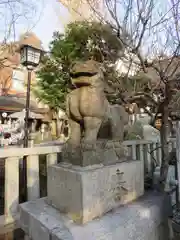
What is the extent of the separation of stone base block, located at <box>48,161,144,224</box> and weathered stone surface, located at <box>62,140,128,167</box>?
0.20ft

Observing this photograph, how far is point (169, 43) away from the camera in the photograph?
115 inches

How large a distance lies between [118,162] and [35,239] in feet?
3.40

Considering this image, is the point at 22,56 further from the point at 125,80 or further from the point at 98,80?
the point at 98,80

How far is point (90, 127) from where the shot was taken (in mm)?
1746

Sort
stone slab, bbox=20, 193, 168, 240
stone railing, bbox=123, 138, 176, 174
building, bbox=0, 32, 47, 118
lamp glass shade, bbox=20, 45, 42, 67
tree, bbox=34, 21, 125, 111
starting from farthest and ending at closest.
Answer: tree, bbox=34, 21, 125, 111 < building, bbox=0, 32, 47, 118 < lamp glass shade, bbox=20, 45, 42, 67 < stone railing, bbox=123, 138, 176, 174 < stone slab, bbox=20, 193, 168, 240

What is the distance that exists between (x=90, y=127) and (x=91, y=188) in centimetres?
54

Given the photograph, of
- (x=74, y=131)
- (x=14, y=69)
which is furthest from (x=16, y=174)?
(x=14, y=69)

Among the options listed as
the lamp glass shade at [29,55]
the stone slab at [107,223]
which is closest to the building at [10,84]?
the lamp glass shade at [29,55]

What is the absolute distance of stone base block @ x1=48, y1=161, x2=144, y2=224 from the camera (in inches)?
60.7

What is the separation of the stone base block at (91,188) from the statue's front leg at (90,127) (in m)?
0.26

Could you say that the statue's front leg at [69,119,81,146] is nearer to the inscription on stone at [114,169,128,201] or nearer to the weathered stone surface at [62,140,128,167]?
the weathered stone surface at [62,140,128,167]

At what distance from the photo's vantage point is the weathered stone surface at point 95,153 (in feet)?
5.49

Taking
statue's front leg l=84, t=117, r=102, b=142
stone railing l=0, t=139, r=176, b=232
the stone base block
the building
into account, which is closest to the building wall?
the building

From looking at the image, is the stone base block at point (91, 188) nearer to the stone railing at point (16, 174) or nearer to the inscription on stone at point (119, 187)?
the inscription on stone at point (119, 187)
